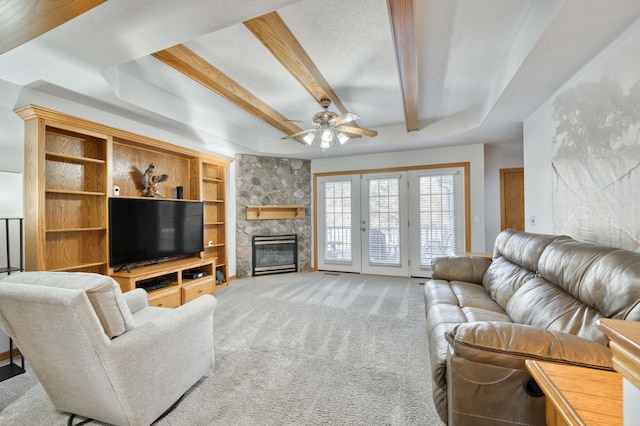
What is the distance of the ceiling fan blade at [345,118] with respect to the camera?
2.77 meters

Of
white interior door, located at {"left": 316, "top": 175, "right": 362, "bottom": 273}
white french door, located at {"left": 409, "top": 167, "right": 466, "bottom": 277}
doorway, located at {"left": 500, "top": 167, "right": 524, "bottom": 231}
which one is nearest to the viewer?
white french door, located at {"left": 409, "top": 167, "right": 466, "bottom": 277}

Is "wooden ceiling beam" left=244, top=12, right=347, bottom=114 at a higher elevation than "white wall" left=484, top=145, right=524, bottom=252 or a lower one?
higher

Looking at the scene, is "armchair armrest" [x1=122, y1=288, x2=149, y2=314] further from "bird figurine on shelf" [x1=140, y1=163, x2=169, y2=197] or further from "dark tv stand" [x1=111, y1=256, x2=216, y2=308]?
"bird figurine on shelf" [x1=140, y1=163, x2=169, y2=197]

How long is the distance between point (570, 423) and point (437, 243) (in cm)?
447

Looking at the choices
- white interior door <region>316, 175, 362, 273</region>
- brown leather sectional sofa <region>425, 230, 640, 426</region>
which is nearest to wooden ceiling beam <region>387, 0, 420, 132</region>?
brown leather sectional sofa <region>425, 230, 640, 426</region>

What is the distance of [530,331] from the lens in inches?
43.7

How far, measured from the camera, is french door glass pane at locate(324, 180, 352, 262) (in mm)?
5566

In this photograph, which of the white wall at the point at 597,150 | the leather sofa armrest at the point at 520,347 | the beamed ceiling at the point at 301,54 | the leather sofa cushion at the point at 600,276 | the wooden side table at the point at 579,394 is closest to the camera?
the wooden side table at the point at 579,394

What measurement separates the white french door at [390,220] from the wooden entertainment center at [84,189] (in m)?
2.56

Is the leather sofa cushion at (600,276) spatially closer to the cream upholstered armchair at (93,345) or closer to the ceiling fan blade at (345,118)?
the ceiling fan blade at (345,118)

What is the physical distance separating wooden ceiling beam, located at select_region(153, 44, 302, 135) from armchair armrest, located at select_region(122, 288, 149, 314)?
6.43 feet

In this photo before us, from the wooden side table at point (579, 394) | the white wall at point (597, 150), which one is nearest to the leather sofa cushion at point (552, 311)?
the wooden side table at point (579, 394)

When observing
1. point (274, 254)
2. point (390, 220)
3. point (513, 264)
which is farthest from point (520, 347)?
point (274, 254)

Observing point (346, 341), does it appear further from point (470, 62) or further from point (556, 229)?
point (470, 62)
